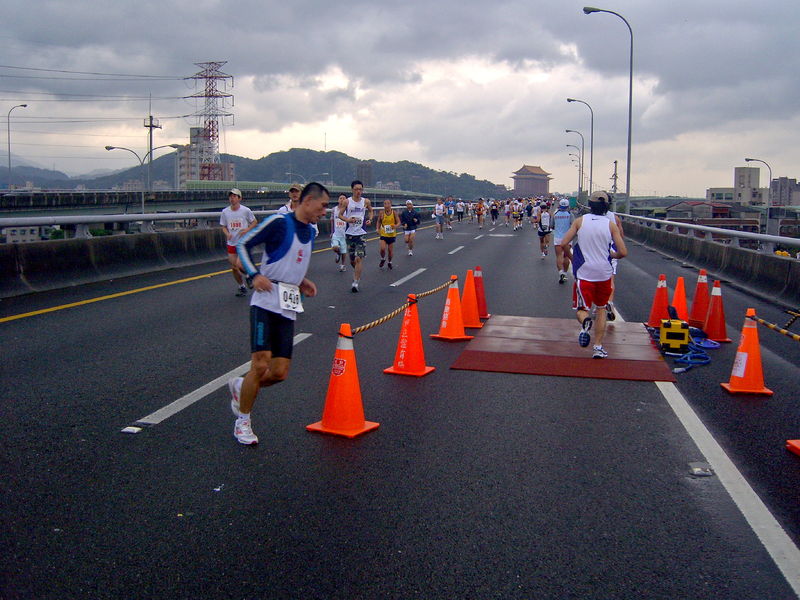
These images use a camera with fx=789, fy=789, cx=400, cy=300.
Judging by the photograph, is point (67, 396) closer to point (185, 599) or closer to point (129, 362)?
point (129, 362)

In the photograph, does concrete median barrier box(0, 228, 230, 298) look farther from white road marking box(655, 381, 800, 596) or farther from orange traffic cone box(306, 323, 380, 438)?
white road marking box(655, 381, 800, 596)

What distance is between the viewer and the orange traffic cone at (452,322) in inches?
399

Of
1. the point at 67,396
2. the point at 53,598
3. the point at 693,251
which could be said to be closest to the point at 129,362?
the point at 67,396

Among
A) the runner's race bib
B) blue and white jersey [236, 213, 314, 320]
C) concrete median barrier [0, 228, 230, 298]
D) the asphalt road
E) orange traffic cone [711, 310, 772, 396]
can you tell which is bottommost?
the asphalt road

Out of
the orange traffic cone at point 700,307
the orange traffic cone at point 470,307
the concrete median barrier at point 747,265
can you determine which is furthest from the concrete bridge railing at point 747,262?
the orange traffic cone at point 470,307

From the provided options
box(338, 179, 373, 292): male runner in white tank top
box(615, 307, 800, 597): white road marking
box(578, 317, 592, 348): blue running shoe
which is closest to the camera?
box(615, 307, 800, 597): white road marking

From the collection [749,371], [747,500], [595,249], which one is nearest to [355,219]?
[595,249]

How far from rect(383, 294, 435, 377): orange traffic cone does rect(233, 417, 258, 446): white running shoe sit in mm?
2678

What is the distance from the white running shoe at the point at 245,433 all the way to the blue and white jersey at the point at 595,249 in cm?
510

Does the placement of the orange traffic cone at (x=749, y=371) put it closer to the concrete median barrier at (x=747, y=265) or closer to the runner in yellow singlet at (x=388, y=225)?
the concrete median barrier at (x=747, y=265)

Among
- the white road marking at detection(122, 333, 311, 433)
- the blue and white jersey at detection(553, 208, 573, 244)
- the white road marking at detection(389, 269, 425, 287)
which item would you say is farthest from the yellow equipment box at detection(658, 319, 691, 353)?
the white road marking at detection(389, 269, 425, 287)

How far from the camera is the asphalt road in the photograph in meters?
3.72

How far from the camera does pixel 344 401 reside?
6004mm

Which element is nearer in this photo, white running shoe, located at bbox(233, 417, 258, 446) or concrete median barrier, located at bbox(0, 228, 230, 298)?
white running shoe, located at bbox(233, 417, 258, 446)
